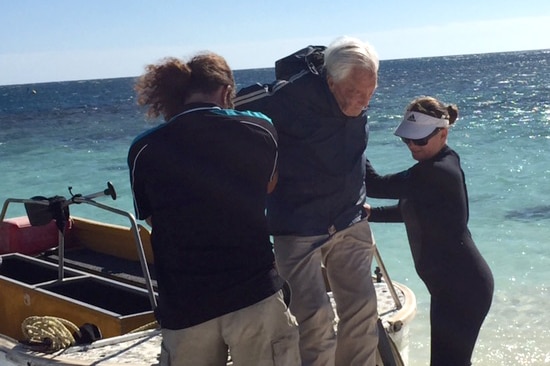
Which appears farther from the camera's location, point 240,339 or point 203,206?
point 240,339

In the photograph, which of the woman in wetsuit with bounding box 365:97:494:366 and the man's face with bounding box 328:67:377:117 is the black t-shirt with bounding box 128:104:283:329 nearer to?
the man's face with bounding box 328:67:377:117

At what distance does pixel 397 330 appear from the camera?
446 centimetres

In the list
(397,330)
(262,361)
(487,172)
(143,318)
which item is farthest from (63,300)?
(487,172)

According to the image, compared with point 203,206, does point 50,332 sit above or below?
below

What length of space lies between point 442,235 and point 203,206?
4.55 feet

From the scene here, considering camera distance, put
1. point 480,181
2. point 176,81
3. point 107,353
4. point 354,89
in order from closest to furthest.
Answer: point 176,81 < point 354,89 < point 107,353 < point 480,181

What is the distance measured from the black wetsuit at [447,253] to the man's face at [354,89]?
45 centimetres

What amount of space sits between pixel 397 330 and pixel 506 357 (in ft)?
10.5

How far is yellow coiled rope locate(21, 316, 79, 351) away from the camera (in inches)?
163

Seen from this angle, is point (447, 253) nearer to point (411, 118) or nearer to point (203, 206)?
point (411, 118)

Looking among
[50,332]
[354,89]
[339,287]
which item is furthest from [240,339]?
[50,332]

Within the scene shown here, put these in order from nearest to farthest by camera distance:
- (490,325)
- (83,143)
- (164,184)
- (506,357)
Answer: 1. (164,184)
2. (506,357)
3. (490,325)
4. (83,143)

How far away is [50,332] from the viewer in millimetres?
4180

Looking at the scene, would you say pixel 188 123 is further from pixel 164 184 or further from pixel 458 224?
pixel 458 224
